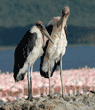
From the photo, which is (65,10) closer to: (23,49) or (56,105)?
(23,49)

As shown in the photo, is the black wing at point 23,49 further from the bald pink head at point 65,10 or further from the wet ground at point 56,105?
the wet ground at point 56,105

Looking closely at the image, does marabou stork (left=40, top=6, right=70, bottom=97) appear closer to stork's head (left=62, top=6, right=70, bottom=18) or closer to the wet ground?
stork's head (left=62, top=6, right=70, bottom=18)

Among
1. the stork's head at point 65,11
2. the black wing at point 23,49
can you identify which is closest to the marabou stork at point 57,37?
the stork's head at point 65,11

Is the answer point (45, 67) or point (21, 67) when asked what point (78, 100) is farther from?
point (21, 67)

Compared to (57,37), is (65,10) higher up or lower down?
higher up

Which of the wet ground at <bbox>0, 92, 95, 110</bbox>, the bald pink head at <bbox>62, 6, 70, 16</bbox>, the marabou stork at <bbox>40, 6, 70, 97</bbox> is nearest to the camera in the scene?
the wet ground at <bbox>0, 92, 95, 110</bbox>

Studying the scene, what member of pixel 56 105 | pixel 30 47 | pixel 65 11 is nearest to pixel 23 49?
pixel 30 47

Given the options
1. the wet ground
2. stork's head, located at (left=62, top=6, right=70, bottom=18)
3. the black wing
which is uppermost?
stork's head, located at (left=62, top=6, right=70, bottom=18)

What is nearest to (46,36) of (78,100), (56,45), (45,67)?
(56,45)

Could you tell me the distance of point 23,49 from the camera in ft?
12.4

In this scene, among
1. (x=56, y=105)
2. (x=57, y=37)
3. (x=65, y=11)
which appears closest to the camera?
(x=56, y=105)

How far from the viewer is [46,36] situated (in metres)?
3.73

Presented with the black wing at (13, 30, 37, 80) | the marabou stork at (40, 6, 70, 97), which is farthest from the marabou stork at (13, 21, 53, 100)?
the marabou stork at (40, 6, 70, 97)

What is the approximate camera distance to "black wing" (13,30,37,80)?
11.9 ft
